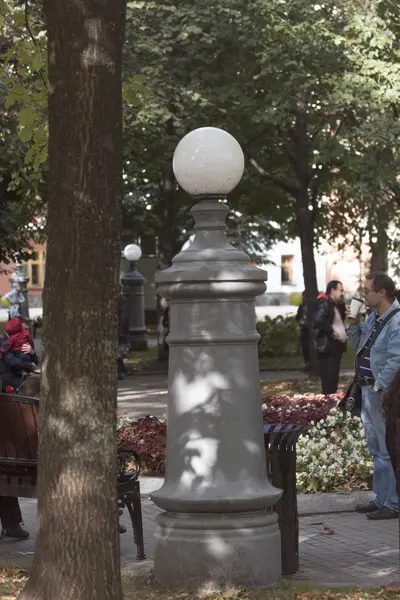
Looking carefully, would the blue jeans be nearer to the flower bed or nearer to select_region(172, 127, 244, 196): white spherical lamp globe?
the flower bed

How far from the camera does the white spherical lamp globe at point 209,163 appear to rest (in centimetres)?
759

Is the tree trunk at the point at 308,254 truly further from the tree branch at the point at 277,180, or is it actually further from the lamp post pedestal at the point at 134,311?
the lamp post pedestal at the point at 134,311

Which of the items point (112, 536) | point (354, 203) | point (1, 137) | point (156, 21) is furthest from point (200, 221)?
point (354, 203)

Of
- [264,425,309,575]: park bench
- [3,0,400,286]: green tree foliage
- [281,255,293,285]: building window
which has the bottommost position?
[264,425,309,575]: park bench

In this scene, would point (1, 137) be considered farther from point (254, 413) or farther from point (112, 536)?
point (112, 536)

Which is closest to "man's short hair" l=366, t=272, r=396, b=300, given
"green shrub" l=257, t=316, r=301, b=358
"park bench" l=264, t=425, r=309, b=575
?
"park bench" l=264, t=425, r=309, b=575

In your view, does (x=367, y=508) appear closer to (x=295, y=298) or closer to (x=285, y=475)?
(x=285, y=475)

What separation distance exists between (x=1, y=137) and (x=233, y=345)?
13.3 m

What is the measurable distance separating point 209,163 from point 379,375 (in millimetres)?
2375

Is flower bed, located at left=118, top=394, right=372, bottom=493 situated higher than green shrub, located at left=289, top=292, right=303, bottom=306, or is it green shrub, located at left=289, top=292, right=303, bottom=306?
green shrub, located at left=289, top=292, right=303, bottom=306

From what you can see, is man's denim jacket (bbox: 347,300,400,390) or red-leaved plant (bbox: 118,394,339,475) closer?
man's denim jacket (bbox: 347,300,400,390)

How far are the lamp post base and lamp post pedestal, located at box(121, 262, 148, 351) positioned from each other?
26762 mm

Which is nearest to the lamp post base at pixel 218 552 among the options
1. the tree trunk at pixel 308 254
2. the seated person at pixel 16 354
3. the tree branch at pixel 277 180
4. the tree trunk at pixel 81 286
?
the tree trunk at pixel 81 286

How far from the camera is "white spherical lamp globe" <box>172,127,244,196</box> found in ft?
24.9
